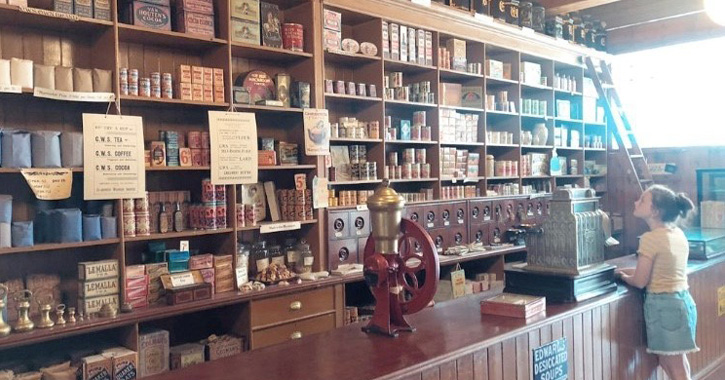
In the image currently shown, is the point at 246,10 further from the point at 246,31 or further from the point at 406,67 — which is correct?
the point at 406,67

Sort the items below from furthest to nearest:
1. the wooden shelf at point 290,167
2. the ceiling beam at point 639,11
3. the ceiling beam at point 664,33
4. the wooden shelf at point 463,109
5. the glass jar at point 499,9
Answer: the ceiling beam at point 639,11
the ceiling beam at point 664,33
the glass jar at point 499,9
the wooden shelf at point 463,109
the wooden shelf at point 290,167

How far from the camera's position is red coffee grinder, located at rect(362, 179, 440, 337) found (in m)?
2.25

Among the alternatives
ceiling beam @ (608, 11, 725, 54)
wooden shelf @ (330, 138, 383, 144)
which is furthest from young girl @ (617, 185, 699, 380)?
ceiling beam @ (608, 11, 725, 54)

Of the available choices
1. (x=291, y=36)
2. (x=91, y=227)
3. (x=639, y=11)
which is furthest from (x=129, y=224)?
(x=639, y=11)

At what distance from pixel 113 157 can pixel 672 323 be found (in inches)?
115

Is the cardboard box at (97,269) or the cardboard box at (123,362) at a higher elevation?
the cardboard box at (97,269)

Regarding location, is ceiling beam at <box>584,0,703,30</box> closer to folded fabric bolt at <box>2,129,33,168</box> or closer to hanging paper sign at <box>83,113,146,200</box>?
hanging paper sign at <box>83,113,146,200</box>

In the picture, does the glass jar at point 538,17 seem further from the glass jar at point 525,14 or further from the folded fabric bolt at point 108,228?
the folded fabric bolt at point 108,228

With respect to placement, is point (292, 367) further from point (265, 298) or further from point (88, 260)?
point (88, 260)

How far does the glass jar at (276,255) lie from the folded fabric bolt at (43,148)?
145 centimetres

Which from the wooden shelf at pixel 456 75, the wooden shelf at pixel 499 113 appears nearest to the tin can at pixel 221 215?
the wooden shelf at pixel 456 75

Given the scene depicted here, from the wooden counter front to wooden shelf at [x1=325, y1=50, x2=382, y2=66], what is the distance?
6.49 ft

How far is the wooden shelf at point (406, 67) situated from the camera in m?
→ 4.53

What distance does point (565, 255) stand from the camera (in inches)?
112
